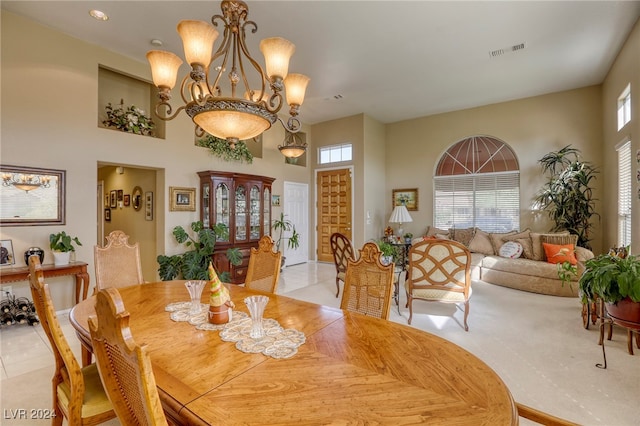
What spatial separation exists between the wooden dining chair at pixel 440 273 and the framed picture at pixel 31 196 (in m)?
4.33

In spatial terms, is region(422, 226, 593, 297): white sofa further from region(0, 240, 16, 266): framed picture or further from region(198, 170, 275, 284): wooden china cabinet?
region(0, 240, 16, 266): framed picture

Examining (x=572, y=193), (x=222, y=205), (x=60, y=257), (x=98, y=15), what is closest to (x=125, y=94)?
(x=98, y=15)

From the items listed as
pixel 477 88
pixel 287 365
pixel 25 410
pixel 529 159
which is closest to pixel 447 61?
pixel 477 88

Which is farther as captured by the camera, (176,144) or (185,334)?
(176,144)

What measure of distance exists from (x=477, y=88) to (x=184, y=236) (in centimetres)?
571

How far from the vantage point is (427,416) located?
857 millimetres

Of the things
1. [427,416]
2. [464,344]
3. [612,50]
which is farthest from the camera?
[612,50]

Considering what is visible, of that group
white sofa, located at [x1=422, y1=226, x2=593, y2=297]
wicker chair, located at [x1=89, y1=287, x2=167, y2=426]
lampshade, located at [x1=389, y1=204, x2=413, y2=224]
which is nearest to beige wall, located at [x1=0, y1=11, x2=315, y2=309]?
wicker chair, located at [x1=89, y1=287, x2=167, y2=426]

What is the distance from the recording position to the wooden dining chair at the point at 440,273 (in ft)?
10.5

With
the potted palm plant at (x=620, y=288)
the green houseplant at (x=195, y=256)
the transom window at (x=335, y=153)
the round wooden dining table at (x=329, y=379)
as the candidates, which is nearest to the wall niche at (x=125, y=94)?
the green houseplant at (x=195, y=256)

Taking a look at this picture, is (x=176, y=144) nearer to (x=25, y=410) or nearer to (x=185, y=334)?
(x=25, y=410)

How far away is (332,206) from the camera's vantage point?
7.17 meters

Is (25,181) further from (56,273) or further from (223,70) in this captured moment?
(223,70)

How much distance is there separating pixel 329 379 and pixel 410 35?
4.04 meters
